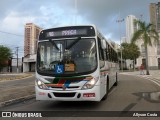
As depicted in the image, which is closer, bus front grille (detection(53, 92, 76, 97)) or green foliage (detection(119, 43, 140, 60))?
bus front grille (detection(53, 92, 76, 97))

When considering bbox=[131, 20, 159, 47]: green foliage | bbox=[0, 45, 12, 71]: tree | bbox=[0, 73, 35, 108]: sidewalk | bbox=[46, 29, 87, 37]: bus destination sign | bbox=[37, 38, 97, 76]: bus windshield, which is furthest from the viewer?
bbox=[0, 45, 12, 71]: tree

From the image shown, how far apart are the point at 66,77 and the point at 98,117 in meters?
2.03

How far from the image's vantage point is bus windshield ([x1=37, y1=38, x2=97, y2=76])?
31.0ft

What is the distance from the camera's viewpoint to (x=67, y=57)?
Answer: 9.64 metres

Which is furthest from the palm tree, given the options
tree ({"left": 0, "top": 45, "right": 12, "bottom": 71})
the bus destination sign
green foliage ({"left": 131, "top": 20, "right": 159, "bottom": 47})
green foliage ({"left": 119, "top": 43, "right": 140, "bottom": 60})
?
tree ({"left": 0, "top": 45, "right": 12, "bottom": 71})

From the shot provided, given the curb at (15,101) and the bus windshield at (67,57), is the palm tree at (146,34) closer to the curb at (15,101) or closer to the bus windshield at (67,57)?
the curb at (15,101)

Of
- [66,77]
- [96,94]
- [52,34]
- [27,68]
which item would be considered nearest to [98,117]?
[96,94]

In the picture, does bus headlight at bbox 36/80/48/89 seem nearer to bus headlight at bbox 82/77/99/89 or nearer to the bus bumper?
the bus bumper

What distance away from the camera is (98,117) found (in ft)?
26.6

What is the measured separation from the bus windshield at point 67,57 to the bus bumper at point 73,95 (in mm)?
703

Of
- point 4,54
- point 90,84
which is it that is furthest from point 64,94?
point 4,54

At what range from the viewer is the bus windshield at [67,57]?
31.0 feet

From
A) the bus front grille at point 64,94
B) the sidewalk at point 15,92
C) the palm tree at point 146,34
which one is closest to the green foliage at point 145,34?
the palm tree at point 146,34

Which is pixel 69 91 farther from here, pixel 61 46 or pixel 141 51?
pixel 141 51
